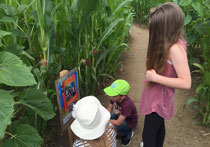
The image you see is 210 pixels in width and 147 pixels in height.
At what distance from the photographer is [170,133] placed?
178 cm

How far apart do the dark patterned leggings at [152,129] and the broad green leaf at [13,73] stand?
840 millimetres

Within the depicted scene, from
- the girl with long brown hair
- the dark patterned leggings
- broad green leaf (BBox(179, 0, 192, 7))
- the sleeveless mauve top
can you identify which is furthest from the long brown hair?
broad green leaf (BBox(179, 0, 192, 7))

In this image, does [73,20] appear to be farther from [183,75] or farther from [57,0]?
[183,75]

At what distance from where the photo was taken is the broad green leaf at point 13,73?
0.62 meters

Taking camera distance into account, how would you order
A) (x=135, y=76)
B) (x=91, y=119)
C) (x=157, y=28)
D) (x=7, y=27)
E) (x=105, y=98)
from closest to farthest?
(x=91, y=119), (x=157, y=28), (x=7, y=27), (x=105, y=98), (x=135, y=76)

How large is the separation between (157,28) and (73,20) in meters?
0.60

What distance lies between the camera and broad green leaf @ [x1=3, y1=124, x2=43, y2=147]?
802 mm

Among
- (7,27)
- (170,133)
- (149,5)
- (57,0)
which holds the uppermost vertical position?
(57,0)

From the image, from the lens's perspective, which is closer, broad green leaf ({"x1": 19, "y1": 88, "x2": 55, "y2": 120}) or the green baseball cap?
broad green leaf ({"x1": 19, "y1": 88, "x2": 55, "y2": 120})

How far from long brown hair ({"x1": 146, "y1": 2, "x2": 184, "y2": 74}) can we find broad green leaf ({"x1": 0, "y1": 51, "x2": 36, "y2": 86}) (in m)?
0.71

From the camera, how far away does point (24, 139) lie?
0.82m

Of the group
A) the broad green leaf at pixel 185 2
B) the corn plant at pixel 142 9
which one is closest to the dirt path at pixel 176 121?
the broad green leaf at pixel 185 2

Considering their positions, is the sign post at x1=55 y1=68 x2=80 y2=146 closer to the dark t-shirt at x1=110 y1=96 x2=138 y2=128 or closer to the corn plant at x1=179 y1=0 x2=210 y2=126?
the dark t-shirt at x1=110 y1=96 x2=138 y2=128

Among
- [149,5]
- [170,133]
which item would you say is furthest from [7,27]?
[149,5]
